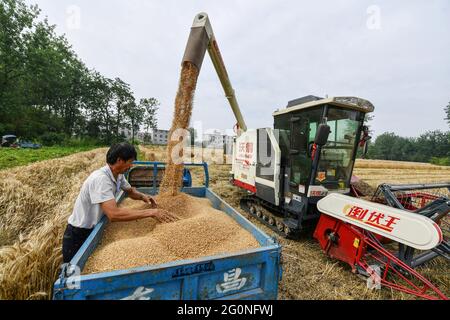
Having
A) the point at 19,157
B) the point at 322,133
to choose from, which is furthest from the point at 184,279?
the point at 19,157

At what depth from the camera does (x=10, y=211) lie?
4184 mm

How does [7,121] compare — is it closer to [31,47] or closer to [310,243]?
[31,47]

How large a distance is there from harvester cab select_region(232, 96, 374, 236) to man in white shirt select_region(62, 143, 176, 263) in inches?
99.8

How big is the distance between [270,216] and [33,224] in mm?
4825

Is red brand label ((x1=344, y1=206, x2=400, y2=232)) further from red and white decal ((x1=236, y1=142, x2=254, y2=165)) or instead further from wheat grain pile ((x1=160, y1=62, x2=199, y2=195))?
red and white decal ((x1=236, y1=142, x2=254, y2=165))

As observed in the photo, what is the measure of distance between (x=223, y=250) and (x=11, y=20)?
32294mm

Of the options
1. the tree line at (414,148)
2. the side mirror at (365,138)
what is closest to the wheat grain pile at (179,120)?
the side mirror at (365,138)

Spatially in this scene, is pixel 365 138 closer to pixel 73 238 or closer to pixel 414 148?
pixel 73 238

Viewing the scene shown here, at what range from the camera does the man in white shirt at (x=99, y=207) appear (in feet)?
6.61

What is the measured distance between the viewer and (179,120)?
317 cm

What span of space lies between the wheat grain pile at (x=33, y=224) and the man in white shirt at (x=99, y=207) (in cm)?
27

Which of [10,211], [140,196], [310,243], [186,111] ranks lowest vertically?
[310,243]
